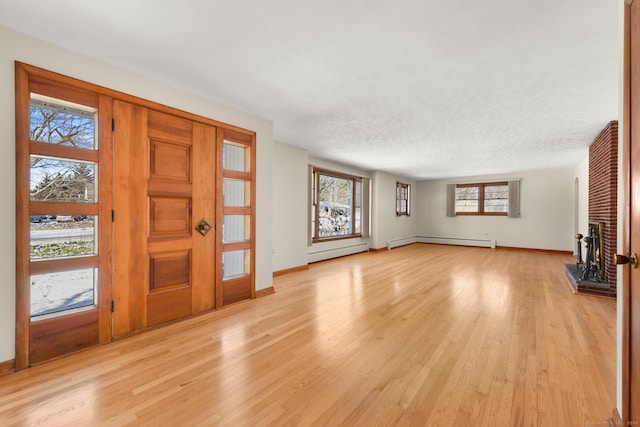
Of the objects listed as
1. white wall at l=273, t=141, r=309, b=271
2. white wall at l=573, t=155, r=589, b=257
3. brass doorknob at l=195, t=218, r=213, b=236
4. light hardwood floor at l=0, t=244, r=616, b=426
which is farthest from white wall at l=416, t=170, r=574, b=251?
brass doorknob at l=195, t=218, r=213, b=236

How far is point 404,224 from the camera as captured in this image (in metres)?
10.0

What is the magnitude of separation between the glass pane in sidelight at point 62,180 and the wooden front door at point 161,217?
20 centimetres

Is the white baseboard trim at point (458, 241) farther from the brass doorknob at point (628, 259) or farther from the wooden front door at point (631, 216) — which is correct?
the brass doorknob at point (628, 259)

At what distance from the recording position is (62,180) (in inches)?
92.3

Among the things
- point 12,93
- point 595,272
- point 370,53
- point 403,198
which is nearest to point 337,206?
point 403,198

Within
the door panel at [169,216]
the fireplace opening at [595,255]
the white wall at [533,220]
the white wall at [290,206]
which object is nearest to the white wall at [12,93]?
the door panel at [169,216]

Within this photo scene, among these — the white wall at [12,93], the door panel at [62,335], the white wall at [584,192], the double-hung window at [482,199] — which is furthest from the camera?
the double-hung window at [482,199]

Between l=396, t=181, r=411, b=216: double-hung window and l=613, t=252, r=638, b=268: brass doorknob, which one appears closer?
l=613, t=252, r=638, b=268: brass doorknob

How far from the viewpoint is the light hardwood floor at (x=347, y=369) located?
1.61 metres

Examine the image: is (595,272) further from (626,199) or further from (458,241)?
(458,241)

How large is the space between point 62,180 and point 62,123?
49 cm

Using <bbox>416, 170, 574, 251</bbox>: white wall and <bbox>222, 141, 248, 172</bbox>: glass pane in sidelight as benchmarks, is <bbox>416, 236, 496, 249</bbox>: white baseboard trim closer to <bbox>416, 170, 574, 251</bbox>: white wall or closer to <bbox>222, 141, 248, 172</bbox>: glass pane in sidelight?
<bbox>416, 170, 574, 251</bbox>: white wall

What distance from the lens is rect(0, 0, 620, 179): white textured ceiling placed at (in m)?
1.81

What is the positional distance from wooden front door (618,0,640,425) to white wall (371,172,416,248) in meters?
7.04
